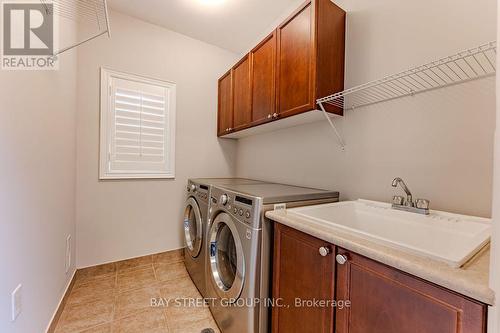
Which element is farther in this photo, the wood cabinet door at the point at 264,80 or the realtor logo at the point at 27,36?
the wood cabinet door at the point at 264,80

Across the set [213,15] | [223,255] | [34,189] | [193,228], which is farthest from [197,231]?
[213,15]

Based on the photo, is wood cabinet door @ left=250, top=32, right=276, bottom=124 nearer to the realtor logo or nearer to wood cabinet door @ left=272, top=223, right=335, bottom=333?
wood cabinet door @ left=272, top=223, right=335, bottom=333

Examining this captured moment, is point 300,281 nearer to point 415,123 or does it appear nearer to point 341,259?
point 341,259

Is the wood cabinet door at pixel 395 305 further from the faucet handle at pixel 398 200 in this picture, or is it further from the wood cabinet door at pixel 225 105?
the wood cabinet door at pixel 225 105

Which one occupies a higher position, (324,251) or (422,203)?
(422,203)

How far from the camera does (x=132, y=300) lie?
70.6 inches

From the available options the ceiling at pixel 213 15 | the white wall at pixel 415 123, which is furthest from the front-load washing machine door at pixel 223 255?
the ceiling at pixel 213 15

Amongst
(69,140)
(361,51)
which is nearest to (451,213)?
(361,51)

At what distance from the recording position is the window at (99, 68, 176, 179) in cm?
216

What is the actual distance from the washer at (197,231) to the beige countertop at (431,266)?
114 centimetres

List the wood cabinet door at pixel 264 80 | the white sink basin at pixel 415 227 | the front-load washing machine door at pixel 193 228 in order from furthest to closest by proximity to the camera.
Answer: the front-load washing machine door at pixel 193 228
the wood cabinet door at pixel 264 80
the white sink basin at pixel 415 227

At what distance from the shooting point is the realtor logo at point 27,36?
3.06 ft

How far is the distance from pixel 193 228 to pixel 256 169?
96 cm

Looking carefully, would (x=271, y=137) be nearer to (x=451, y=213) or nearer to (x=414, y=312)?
(x=451, y=213)
